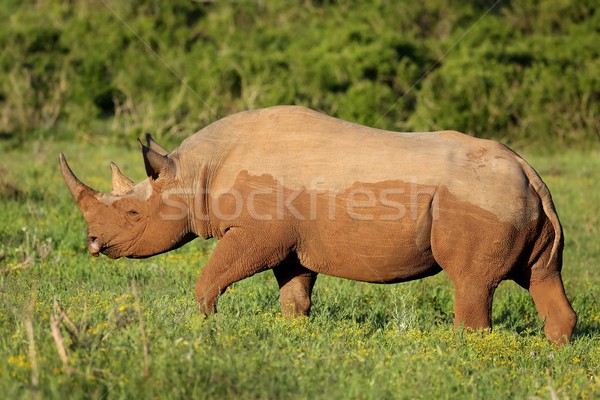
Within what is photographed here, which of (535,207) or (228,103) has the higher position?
(535,207)

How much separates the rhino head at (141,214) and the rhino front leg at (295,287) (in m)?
0.79

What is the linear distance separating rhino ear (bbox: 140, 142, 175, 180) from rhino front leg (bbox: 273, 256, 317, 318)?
115cm

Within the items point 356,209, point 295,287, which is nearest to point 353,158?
point 356,209

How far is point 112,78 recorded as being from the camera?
2300 cm

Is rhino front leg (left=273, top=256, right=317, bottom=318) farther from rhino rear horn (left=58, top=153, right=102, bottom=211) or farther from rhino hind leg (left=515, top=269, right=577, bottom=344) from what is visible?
rhino hind leg (left=515, top=269, right=577, bottom=344)

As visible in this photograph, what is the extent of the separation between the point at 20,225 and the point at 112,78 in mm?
12997

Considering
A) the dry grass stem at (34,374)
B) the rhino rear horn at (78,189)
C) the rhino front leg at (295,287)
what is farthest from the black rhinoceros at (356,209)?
the dry grass stem at (34,374)

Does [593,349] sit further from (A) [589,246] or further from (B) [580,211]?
(B) [580,211]

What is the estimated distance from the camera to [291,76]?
2088 centimetres

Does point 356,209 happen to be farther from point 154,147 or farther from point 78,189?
point 78,189

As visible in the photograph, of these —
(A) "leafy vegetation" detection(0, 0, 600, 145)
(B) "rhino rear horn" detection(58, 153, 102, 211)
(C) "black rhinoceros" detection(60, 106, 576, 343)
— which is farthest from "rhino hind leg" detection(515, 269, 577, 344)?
(A) "leafy vegetation" detection(0, 0, 600, 145)

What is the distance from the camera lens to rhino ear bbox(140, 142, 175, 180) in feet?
23.1

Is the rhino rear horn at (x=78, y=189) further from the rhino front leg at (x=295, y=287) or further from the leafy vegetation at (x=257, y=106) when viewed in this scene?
the rhino front leg at (x=295, y=287)

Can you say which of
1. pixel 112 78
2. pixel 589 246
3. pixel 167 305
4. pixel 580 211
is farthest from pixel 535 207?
pixel 112 78
